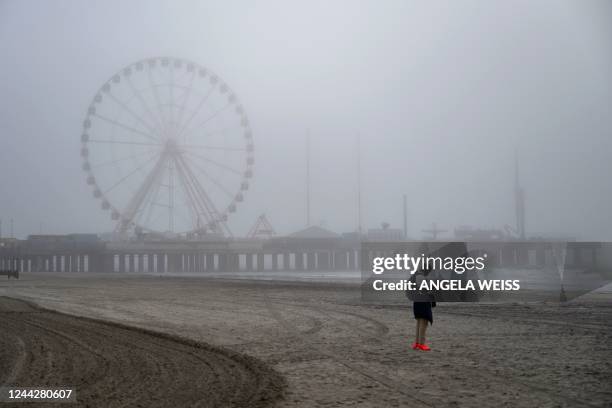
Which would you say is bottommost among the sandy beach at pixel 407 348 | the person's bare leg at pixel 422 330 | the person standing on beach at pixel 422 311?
the sandy beach at pixel 407 348

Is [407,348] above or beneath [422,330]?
beneath

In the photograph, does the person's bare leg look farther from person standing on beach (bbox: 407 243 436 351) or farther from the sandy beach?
the sandy beach

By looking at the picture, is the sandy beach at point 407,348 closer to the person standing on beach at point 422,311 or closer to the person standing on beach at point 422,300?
the person standing on beach at point 422,311

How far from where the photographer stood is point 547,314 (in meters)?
20.8

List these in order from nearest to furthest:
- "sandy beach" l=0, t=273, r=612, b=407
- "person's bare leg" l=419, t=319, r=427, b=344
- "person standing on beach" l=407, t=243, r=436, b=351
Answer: "sandy beach" l=0, t=273, r=612, b=407, "person standing on beach" l=407, t=243, r=436, b=351, "person's bare leg" l=419, t=319, r=427, b=344

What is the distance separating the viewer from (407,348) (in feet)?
44.1

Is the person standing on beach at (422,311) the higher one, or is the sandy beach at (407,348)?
the person standing on beach at (422,311)

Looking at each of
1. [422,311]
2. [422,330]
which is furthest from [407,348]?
[422,311]

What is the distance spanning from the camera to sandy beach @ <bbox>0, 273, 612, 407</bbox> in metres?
9.11

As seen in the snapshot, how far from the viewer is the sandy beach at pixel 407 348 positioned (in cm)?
911

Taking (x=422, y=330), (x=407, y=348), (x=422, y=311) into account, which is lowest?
(x=407, y=348)

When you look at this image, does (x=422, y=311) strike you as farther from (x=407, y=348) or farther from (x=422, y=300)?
(x=407, y=348)

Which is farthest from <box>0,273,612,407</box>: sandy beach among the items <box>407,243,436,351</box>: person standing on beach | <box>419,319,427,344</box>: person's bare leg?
<box>407,243,436,351</box>: person standing on beach

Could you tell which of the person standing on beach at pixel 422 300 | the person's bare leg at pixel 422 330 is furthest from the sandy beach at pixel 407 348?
the person standing on beach at pixel 422 300
